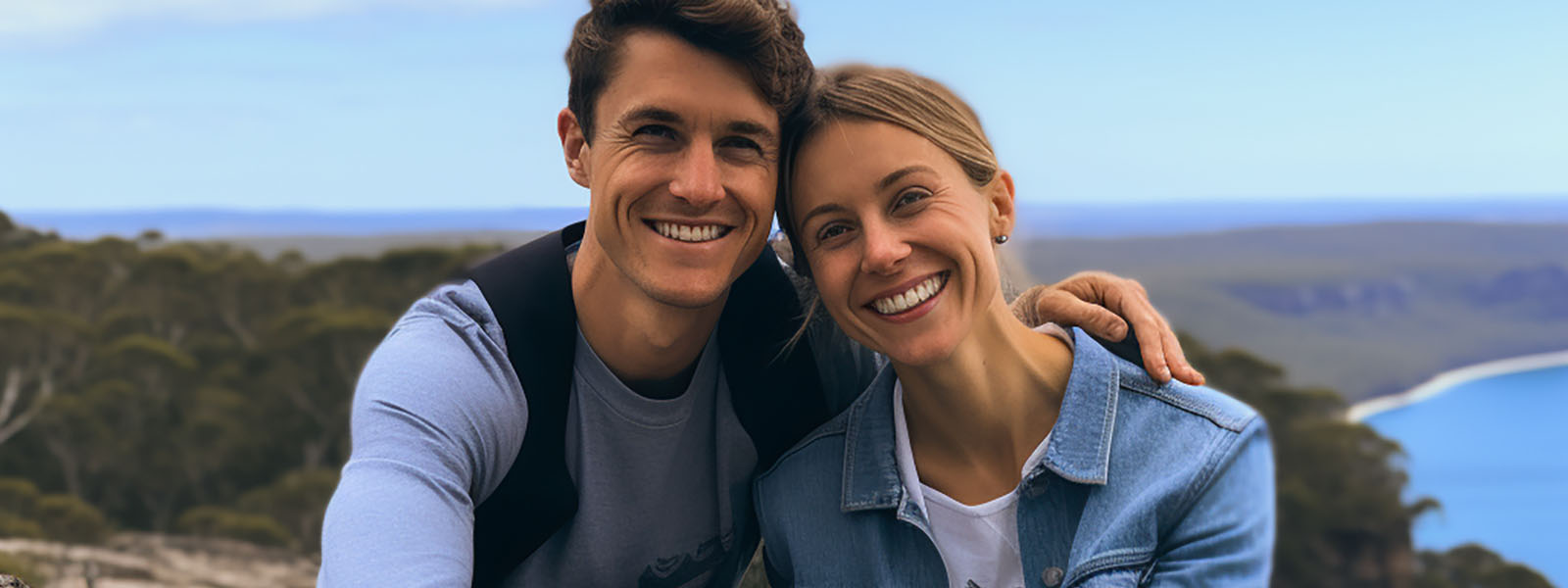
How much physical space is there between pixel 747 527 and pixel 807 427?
31 centimetres

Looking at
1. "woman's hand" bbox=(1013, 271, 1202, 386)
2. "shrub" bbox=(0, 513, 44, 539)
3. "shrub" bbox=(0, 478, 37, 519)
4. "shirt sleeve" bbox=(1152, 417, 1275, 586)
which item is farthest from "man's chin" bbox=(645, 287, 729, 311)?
"shrub" bbox=(0, 478, 37, 519)

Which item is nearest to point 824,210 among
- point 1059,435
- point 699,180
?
point 699,180

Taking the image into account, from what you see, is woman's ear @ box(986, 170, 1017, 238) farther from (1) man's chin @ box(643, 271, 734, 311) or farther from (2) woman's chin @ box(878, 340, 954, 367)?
(1) man's chin @ box(643, 271, 734, 311)

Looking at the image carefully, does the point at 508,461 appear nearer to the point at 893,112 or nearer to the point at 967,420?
the point at 967,420

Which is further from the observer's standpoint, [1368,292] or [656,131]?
[1368,292]

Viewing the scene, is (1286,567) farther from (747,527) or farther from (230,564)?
(747,527)

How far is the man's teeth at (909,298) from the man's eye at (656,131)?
1.81 ft

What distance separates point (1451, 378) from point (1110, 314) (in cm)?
2606

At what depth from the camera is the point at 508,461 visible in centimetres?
275

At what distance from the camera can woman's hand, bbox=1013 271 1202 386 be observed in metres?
2.71

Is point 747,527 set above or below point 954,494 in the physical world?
below

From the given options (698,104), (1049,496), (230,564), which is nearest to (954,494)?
(1049,496)

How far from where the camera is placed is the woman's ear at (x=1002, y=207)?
275 cm

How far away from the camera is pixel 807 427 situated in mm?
3096
